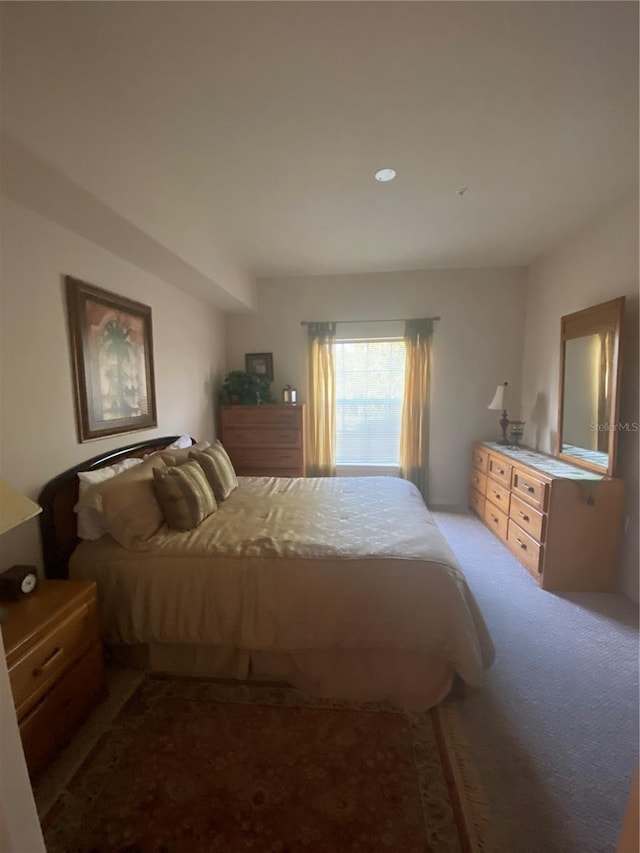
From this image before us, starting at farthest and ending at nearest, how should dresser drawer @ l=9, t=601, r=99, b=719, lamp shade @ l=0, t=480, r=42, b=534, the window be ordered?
the window < dresser drawer @ l=9, t=601, r=99, b=719 < lamp shade @ l=0, t=480, r=42, b=534

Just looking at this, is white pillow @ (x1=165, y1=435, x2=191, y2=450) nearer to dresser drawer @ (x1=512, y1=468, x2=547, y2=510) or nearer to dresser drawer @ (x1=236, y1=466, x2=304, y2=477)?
dresser drawer @ (x1=236, y1=466, x2=304, y2=477)

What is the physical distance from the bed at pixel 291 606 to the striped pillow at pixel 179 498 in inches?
3.6

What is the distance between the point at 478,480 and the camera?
375cm

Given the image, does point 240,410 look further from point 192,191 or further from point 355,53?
point 355,53

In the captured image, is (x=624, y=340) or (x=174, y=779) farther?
(x=624, y=340)

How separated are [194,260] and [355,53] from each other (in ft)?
5.13

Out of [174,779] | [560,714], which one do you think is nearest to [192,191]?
[174,779]

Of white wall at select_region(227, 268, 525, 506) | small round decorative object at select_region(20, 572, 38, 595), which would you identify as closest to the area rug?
small round decorative object at select_region(20, 572, 38, 595)

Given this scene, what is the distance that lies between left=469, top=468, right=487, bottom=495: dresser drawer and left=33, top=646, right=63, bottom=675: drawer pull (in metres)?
3.52

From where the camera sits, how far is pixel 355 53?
1.38 m

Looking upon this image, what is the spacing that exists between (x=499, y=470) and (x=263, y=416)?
242 centimetres

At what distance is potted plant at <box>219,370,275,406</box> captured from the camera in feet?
12.6

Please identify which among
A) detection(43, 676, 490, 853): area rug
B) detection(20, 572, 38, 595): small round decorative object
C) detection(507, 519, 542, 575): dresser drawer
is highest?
detection(20, 572, 38, 595): small round decorative object

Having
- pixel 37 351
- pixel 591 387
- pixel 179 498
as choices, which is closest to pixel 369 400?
pixel 591 387
